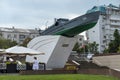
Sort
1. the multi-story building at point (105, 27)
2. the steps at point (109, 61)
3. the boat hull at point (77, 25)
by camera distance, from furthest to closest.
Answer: the multi-story building at point (105, 27)
the steps at point (109, 61)
the boat hull at point (77, 25)

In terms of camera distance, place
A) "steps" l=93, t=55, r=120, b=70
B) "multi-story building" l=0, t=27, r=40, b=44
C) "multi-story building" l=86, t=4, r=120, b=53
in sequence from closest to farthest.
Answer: "steps" l=93, t=55, r=120, b=70 → "multi-story building" l=86, t=4, r=120, b=53 → "multi-story building" l=0, t=27, r=40, b=44

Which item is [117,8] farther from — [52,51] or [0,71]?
[0,71]

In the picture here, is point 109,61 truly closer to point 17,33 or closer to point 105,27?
point 105,27

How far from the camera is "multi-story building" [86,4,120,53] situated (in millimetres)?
123875

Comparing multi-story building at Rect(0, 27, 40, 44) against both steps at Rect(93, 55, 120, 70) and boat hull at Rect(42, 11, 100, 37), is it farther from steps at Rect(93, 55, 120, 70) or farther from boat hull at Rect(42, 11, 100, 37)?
boat hull at Rect(42, 11, 100, 37)

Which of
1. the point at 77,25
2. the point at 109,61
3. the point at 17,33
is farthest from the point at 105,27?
the point at 77,25

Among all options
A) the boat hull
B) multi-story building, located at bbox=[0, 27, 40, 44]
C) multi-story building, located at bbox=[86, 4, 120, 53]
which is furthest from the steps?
multi-story building, located at bbox=[0, 27, 40, 44]

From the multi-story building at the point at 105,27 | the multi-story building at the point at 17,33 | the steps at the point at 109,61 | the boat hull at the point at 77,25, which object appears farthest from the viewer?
the multi-story building at the point at 17,33

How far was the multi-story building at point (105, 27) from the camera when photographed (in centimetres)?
12388

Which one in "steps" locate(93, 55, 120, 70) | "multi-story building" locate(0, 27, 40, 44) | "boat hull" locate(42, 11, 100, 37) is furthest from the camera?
"multi-story building" locate(0, 27, 40, 44)

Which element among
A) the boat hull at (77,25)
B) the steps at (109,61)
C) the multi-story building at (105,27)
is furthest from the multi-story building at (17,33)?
the boat hull at (77,25)

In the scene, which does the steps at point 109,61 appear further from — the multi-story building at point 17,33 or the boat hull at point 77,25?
the multi-story building at point 17,33

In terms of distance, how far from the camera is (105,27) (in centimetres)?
12619

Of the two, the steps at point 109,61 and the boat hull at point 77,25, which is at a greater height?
the boat hull at point 77,25
